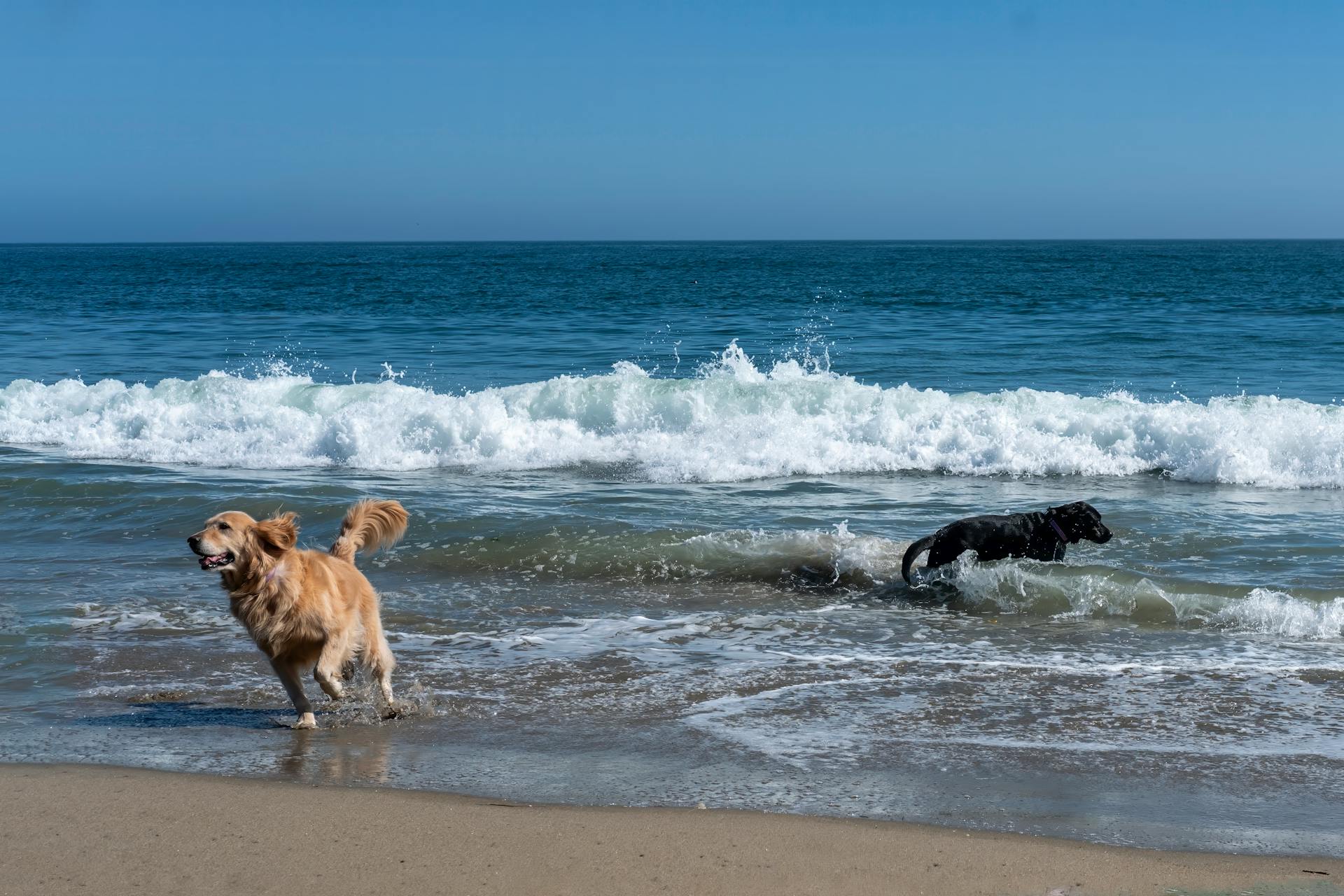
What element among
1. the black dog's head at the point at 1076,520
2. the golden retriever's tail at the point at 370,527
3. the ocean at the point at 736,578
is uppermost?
the golden retriever's tail at the point at 370,527

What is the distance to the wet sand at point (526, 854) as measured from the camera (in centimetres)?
371

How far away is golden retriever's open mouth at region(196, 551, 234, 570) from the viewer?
5.39m

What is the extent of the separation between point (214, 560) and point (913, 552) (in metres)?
4.65

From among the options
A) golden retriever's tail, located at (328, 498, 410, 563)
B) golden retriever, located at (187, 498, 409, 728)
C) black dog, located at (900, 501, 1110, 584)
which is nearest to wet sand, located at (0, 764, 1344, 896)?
golden retriever, located at (187, 498, 409, 728)

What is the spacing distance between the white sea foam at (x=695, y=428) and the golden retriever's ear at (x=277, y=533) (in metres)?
7.16

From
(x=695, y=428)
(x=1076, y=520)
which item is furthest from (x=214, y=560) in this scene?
(x=695, y=428)

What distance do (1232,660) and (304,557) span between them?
192 inches

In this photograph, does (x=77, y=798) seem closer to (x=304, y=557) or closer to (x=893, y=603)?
(x=304, y=557)

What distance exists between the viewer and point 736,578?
8.56 metres

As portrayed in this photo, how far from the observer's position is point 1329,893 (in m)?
3.63

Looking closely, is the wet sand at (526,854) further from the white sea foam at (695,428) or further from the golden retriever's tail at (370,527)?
the white sea foam at (695,428)

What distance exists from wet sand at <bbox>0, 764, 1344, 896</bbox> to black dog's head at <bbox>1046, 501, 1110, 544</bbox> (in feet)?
16.2

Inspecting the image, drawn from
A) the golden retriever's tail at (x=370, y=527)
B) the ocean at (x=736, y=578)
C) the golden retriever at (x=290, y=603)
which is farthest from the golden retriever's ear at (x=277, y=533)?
the ocean at (x=736, y=578)

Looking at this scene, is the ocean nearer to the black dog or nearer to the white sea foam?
the white sea foam
